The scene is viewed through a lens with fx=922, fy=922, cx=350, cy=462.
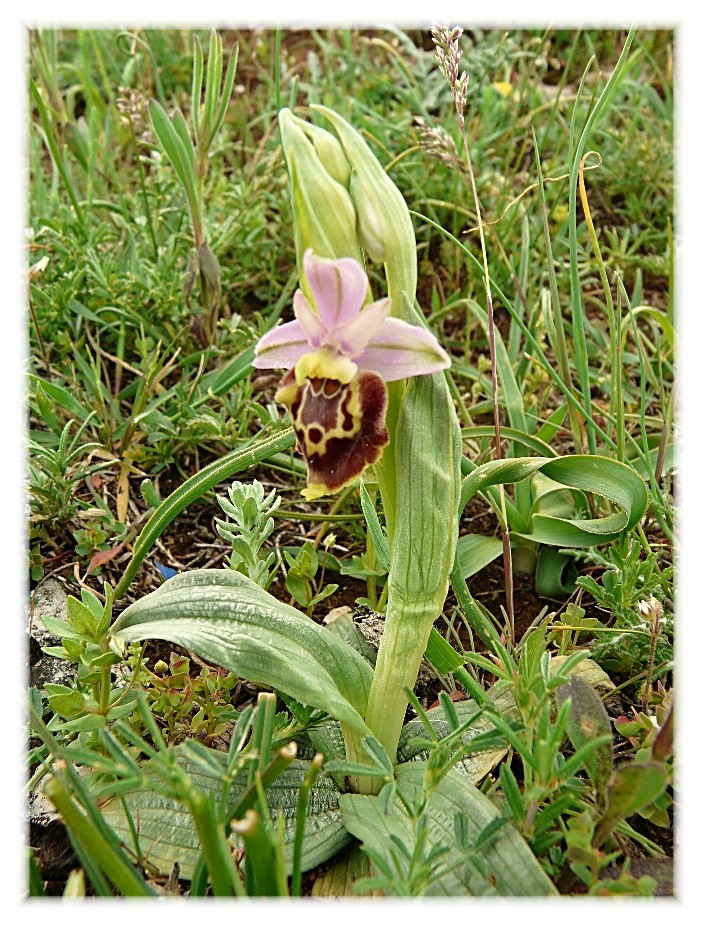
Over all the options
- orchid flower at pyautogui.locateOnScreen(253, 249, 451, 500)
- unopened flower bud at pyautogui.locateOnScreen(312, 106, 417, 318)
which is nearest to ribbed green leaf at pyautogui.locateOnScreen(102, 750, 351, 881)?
orchid flower at pyautogui.locateOnScreen(253, 249, 451, 500)

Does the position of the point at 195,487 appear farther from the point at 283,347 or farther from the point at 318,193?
the point at 318,193

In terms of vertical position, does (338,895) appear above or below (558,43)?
below

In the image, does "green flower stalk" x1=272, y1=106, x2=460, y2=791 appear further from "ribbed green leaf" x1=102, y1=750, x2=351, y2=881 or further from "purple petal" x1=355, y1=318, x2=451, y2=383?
"ribbed green leaf" x1=102, y1=750, x2=351, y2=881

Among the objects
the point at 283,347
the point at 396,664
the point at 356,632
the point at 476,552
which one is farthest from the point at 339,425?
the point at 476,552

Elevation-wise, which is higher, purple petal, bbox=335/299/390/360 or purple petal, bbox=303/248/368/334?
purple petal, bbox=303/248/368/334

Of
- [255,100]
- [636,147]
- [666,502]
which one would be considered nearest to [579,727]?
[666,502]

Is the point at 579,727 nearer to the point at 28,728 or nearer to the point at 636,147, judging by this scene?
the point at 28,728
